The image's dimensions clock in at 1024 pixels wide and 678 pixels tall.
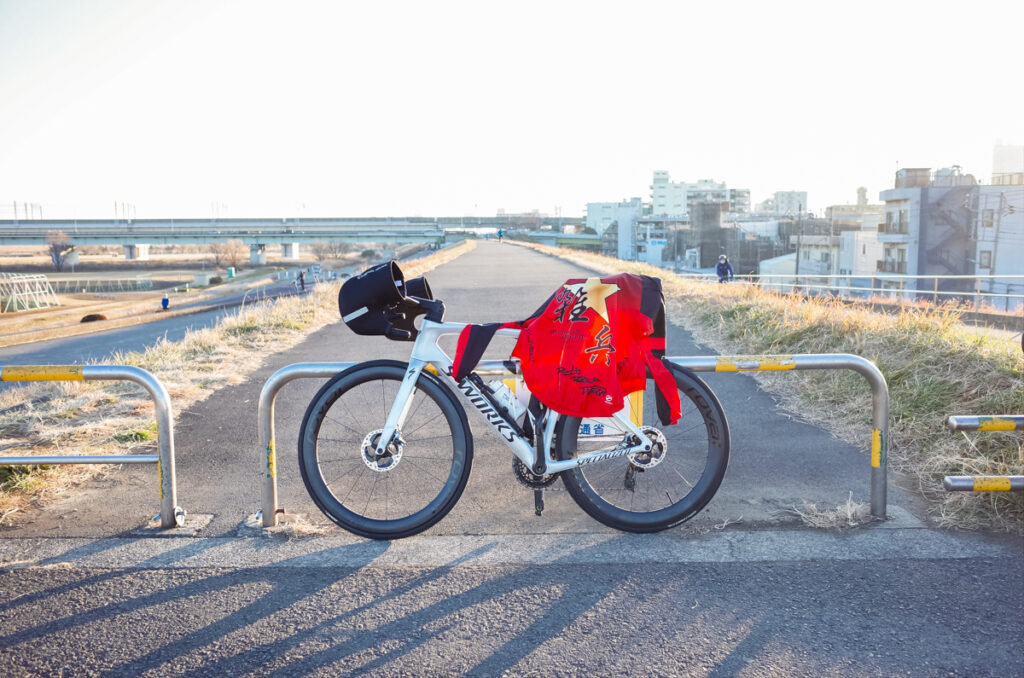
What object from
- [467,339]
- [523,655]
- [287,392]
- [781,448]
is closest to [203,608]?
[523,655]

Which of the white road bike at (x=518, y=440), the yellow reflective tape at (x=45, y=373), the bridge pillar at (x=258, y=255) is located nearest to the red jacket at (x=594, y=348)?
the white road bike at (x=518, y=440)

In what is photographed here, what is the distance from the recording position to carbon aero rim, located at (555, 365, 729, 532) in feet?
12.8

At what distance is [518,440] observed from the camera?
12.6 ft

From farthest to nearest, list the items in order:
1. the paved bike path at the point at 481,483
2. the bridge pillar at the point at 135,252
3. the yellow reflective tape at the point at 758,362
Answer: the bridge pillar at the point at 135,252
the paved bike path at the point at 481,483
the yellow reflective tape at the point at 758,362

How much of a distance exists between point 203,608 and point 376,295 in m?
1.58

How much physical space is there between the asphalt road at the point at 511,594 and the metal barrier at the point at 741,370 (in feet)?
0.61

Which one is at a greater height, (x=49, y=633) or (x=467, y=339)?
(x=467, y=339)

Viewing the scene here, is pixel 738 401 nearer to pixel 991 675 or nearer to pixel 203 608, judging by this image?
pixel 991 675

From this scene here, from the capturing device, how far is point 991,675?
9.06 ft

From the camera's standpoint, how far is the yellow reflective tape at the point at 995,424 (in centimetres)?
396

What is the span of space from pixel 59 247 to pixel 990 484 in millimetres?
112744

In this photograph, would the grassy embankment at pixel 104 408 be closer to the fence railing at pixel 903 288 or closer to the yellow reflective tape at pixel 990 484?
the yellow reflective tape at pixel 990 484

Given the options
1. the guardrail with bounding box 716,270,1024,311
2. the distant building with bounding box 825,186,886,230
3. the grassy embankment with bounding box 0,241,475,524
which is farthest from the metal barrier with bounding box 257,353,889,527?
the distant building with bounding box 825,186,886,230

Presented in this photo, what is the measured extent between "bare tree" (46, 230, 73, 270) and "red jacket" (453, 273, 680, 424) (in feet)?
360
